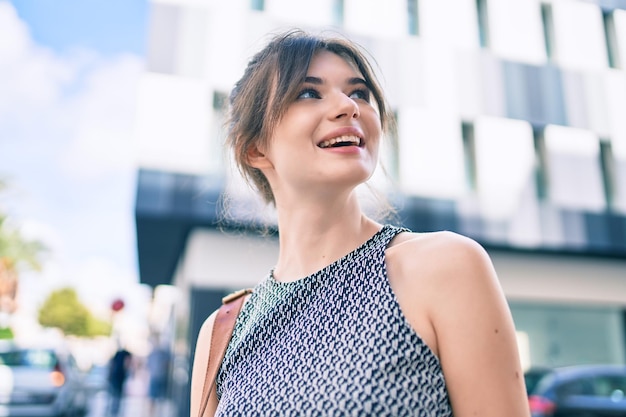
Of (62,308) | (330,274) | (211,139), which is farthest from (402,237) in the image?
(62,308)

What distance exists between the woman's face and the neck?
0.07 m

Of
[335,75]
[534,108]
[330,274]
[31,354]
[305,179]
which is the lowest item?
[31,354]

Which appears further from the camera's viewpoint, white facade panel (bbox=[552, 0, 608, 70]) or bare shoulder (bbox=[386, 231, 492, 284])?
white facade panel (bbox=[552, 0, 608, 70])

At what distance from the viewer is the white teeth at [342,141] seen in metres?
1.45

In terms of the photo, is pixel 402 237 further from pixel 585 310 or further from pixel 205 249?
pixel 585 310

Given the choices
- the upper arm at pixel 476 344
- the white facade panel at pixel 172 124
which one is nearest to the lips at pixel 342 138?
the upper arm at pixel 476 344

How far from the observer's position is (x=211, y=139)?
36.2 feet

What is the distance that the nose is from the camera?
147 centimetres

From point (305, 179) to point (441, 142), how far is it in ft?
37.4

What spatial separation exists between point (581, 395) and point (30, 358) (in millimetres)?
9658

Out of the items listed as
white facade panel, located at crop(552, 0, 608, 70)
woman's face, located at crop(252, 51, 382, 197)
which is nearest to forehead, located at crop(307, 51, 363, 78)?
woman's face, located at crop(252, 51, 382, 197)

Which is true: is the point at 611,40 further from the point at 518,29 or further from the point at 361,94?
the point at 361,94

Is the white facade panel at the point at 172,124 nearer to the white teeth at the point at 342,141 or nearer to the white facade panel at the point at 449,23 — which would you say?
the white facade panel at the point at 449,23

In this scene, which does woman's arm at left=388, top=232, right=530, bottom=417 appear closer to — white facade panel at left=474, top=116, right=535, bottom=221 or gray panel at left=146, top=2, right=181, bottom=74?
gray panel at left=146, top=2, right=181, bottom=74
